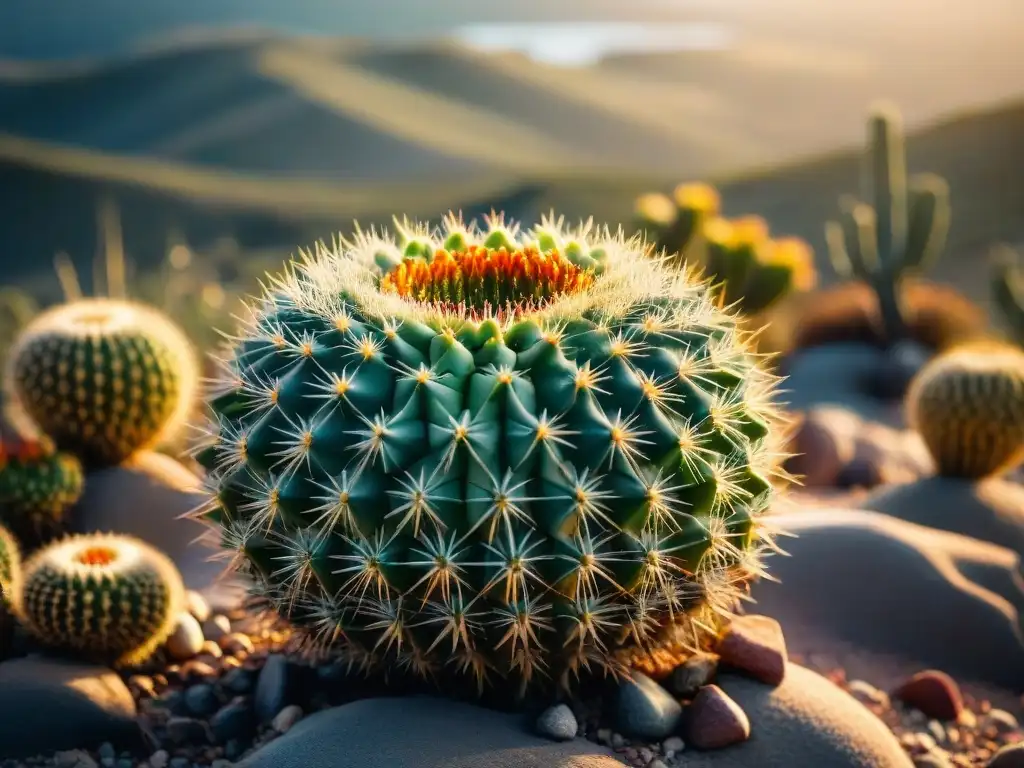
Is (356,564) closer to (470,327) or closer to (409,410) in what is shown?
(409,410)

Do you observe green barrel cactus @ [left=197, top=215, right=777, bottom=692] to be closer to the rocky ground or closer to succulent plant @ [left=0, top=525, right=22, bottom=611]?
the rocky ground

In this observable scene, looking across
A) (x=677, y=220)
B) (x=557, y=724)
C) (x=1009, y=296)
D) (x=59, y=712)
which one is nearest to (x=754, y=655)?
(x=557, y=724)

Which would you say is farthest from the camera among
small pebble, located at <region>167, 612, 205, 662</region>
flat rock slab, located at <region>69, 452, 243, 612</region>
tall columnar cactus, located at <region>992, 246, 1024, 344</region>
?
tall columnar cactus, located at <region>992, 246, 1024, 344</region>

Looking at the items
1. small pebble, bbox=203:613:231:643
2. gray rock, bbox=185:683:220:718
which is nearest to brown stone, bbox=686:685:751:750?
gray rock, bbox=185:683:220:718

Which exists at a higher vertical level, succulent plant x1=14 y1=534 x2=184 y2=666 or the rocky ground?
succulent plant x1=14 y1=534 x2=184 y2=666

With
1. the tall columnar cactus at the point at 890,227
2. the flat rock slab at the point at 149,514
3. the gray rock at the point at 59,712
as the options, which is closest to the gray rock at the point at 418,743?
the gray rock at the point at 59,712

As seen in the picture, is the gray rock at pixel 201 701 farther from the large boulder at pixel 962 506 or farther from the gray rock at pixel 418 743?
the large boulder at pixel 962 506

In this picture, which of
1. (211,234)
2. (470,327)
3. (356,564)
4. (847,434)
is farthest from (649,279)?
(211,234)
